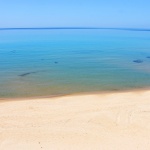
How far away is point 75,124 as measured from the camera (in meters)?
19.1

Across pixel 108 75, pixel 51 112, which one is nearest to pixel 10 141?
pixel 51 112

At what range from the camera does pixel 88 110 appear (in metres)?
22.2

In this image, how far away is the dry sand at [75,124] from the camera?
16.3 metres

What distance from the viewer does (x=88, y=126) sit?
18797 mm

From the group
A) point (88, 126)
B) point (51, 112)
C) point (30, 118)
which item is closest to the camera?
point (88, 126)

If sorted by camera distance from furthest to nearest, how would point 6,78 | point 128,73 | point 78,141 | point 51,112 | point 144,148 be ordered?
point 128,73, point 6,78, point 51,112, point 78,141, point 144,148

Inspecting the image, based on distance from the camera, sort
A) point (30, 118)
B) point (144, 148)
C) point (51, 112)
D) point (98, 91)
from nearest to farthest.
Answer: point (144, 148) < point (30, 118) < point (51, 112) < point (98, 91)

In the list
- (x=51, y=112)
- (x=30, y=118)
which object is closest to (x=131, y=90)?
(x=51, y=112)

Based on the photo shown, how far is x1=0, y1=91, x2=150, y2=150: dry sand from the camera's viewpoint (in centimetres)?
1634

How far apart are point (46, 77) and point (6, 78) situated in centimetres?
590

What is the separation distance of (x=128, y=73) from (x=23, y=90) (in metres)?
17.8

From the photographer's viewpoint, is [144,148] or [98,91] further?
[98,91]

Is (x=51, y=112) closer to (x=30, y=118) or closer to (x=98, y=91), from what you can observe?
(x=30, y=118)

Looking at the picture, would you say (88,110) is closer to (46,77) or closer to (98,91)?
(98,91)
